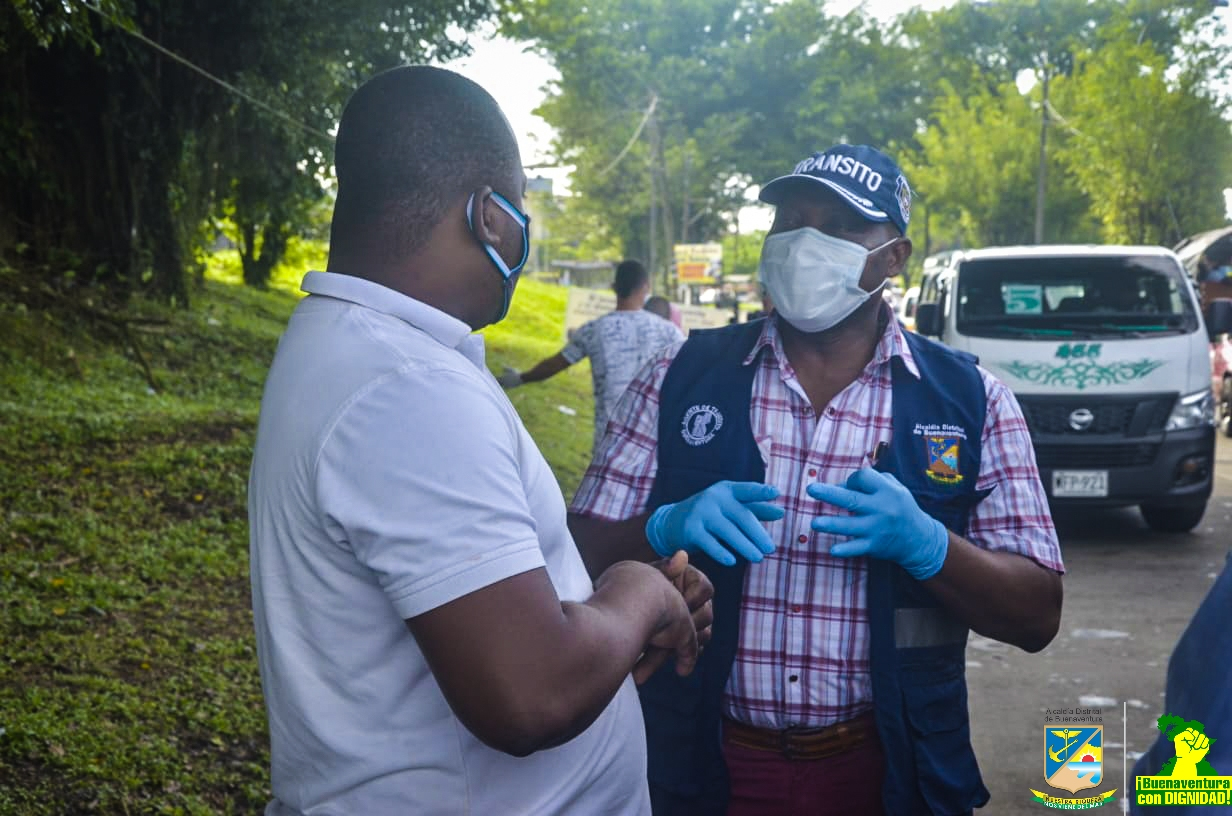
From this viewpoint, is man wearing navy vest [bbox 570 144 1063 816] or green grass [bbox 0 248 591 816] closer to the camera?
man wearing navy vest [bbox 570 144 1063 816]

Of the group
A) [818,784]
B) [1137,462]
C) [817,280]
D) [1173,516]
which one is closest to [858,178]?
[817,280]

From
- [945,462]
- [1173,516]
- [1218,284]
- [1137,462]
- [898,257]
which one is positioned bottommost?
[1173,516]

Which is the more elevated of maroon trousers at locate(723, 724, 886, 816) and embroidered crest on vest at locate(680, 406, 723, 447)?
embroidered crest on vest at locate(680, 406, 723, 447)

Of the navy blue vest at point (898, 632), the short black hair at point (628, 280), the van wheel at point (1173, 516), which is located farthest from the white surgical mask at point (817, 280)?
the van wheel at point (1173, 516)

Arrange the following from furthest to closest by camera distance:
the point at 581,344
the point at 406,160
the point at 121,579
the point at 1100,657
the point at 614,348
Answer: the point at 581,344, the point at 614,348, the point at 1100,657, the point at 121,579, the point at 406,160

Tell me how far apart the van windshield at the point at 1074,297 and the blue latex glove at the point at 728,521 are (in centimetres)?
673

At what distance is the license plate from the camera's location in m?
8.38

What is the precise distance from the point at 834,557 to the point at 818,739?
357mm

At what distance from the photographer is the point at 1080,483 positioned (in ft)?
27.5

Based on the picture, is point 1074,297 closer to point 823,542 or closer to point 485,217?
point 823,542

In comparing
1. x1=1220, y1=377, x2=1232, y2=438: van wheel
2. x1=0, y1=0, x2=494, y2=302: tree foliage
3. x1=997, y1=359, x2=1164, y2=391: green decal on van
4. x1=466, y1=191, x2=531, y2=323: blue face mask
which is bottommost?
x1=1220, y1=377, x2=1232, y2=438: van wheel

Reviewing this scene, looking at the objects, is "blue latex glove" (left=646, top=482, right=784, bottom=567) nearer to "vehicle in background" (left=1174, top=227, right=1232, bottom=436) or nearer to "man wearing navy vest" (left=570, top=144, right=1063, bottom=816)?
"man wearing navy vest" (left=570, top=144, right=1063, bottom=816)

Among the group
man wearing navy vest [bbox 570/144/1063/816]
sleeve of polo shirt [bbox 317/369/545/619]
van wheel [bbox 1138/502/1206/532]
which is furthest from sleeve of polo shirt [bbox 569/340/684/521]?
van wheel [bbox 1138/502/1206/532]

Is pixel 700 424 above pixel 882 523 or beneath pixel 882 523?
above
